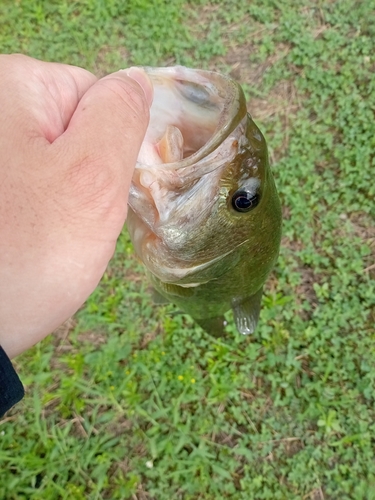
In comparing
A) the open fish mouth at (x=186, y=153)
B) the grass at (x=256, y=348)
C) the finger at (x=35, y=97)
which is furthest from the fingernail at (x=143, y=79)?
the grass at (x=256, y=348)

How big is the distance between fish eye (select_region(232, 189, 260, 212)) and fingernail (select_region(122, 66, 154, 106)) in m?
0.44

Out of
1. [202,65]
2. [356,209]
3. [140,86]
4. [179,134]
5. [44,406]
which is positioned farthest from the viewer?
[202,65]

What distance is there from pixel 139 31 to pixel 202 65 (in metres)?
0.62

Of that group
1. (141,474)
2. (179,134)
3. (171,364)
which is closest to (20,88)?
(179,134)

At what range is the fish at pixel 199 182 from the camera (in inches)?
63.0

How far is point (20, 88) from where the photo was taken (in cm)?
145

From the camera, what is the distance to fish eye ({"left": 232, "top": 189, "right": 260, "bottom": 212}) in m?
1.74

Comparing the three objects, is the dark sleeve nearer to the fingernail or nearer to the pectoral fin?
the fingernail

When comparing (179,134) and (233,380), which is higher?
(179,134)

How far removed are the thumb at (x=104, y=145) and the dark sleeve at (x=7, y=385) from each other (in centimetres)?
47

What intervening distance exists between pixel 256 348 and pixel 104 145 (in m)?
2.52

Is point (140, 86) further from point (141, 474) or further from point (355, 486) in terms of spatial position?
point (355, 486)

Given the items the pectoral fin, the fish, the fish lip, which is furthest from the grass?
the fish lip

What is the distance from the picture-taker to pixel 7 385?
133 cm
